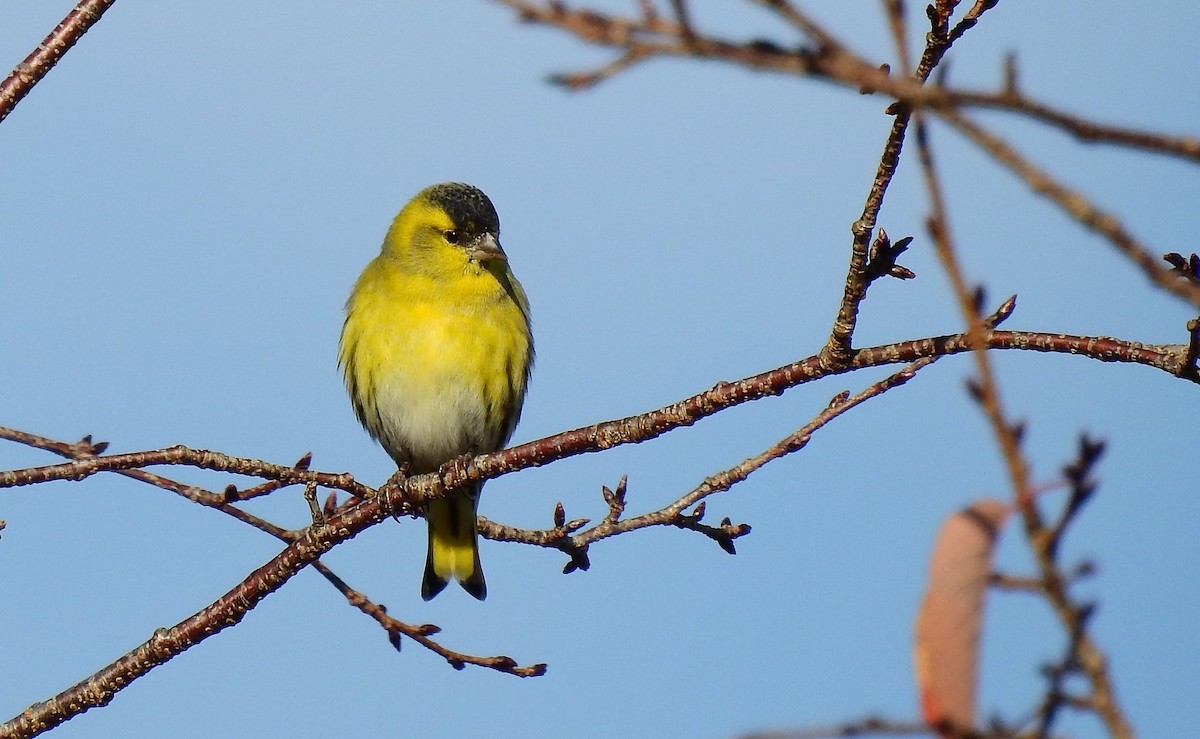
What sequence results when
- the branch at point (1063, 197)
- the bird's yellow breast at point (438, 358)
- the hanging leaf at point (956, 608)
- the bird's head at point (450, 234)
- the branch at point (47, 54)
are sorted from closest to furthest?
the branch at point (1063, 197) → the hanging leaf at point (956, 608) → the branch at point (47, 54) → the bird's yellow breast at point (438, 358) → the bird's head at point (450, 234)

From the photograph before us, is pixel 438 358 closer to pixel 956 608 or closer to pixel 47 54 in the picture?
pixel 47 54

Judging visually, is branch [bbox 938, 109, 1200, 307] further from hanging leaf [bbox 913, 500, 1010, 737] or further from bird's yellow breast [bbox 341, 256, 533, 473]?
bird's yellow breast [bbox 341, 256, 533, 473]

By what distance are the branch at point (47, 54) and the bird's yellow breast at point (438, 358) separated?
2.51 m

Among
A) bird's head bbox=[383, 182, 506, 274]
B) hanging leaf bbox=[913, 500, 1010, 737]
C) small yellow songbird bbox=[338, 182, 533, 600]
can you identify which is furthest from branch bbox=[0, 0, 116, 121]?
hanging leaf bbox=[913, 500, 1010, 737]

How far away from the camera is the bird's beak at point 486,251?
668 centimetres

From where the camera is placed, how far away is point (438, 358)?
6.34 metres

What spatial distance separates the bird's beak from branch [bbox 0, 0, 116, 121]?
9.00 feet

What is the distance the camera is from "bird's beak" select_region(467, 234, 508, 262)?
6.68 meters

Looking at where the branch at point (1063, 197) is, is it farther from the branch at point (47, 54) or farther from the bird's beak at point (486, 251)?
the bird's beak at point (486, 251)

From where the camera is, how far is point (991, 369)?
1.04 m

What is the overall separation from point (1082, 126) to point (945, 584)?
1.64 ft

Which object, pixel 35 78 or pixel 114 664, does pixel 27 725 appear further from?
pixel 35 78

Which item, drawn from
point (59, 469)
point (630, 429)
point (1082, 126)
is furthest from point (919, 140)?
point (59, 469)

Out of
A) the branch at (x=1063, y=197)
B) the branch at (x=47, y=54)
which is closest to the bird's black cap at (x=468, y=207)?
the branch at (x=47, y=54)
